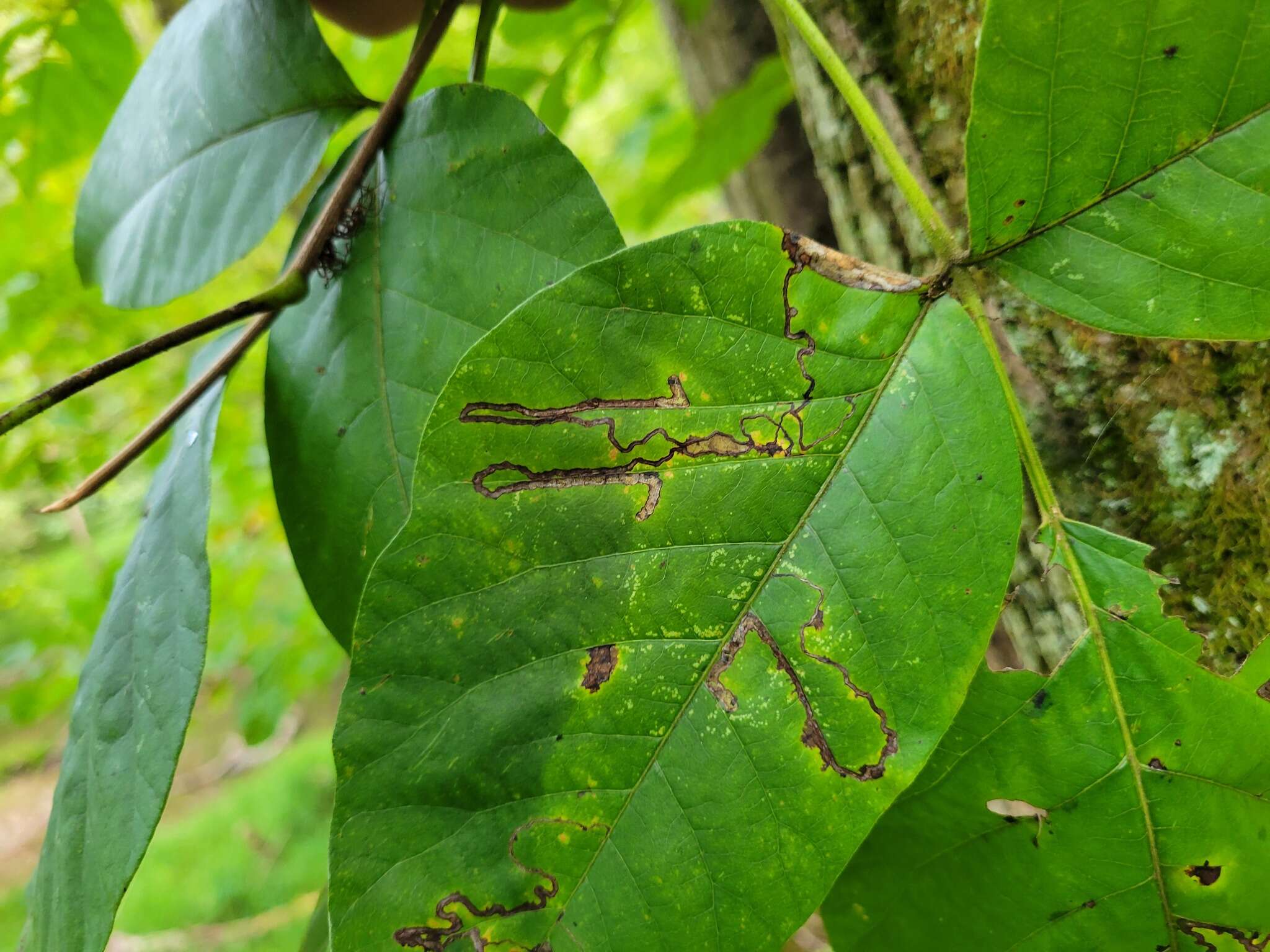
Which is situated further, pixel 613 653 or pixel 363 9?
pixel 363 9

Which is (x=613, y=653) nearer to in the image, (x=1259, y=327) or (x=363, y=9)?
(x=1259, y=327)

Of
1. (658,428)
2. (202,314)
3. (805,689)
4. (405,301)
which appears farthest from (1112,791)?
(202,314)

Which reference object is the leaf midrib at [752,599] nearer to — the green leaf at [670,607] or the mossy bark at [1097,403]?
the green leaf at [670,607]

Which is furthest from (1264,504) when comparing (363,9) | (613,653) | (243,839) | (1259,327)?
(243,839)

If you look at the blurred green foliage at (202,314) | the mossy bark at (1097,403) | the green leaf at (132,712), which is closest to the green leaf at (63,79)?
the blurred green foliage at (202,314)

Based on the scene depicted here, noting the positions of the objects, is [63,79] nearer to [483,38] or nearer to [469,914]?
[483,38]

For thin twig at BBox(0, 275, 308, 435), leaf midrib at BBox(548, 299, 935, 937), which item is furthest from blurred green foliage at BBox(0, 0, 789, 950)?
leaf midrib at BBox(548, 299, 935, 937)

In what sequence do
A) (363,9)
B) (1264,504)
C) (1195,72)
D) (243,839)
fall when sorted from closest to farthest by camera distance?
(1195,72) < (1264,504) < (363,9) < (243,839)
